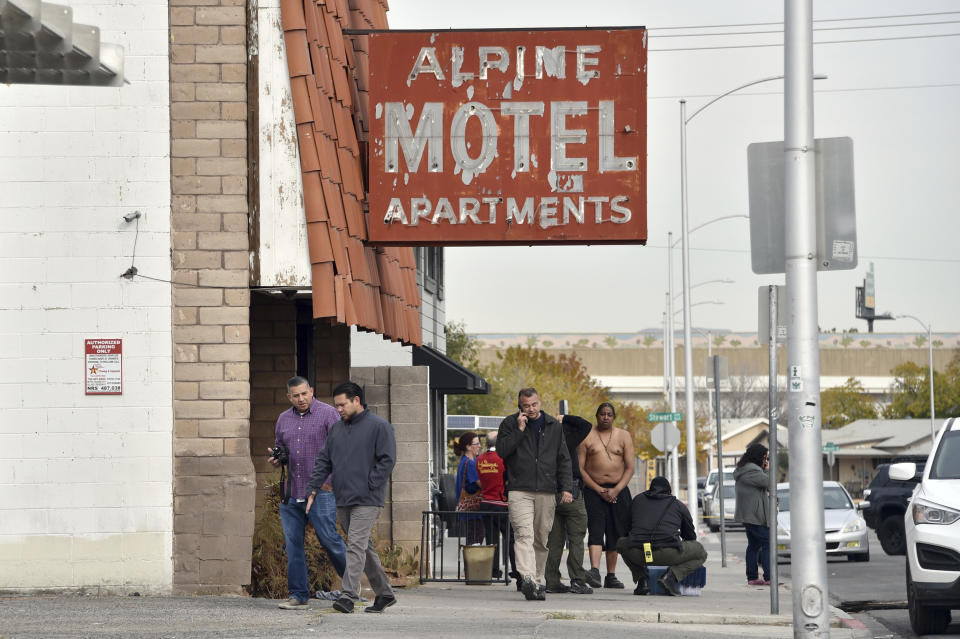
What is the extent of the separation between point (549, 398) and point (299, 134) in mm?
44379

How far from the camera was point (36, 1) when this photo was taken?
733cm

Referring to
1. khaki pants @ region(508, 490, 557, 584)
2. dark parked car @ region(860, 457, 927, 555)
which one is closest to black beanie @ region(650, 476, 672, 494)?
khaki pants @ region(508, 490, 557, 584)

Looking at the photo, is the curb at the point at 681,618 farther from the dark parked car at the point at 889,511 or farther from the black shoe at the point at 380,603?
the dark parked car at the point at 889,511

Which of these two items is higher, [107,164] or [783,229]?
[107,164]

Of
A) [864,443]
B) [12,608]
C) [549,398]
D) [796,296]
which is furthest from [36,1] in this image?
[864,443]

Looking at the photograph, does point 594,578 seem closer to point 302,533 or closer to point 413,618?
point 413,618

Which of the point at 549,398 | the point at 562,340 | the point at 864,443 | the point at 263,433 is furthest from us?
the point at 562,340

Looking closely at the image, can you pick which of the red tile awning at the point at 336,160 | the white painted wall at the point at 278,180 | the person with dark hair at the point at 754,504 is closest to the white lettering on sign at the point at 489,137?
the red tile awning at the point at 336,160

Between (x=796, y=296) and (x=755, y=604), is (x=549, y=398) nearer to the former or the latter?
(x=755, y=604)

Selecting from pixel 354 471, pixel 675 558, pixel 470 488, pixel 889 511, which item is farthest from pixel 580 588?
pixel 889 511

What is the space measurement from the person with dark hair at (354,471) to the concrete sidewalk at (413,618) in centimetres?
48

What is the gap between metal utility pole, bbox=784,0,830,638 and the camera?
1005 cm

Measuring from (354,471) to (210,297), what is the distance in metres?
2.36

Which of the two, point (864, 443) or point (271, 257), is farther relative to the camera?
point (864, 443)
